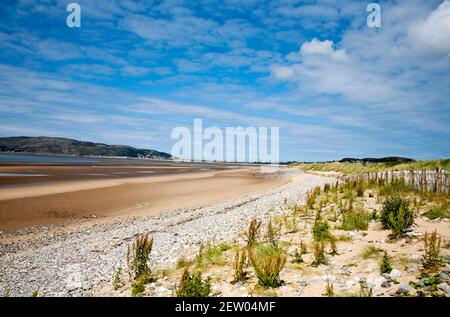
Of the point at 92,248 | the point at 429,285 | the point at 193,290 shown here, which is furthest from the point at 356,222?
the point at 92,248

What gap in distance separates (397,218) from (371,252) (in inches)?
114

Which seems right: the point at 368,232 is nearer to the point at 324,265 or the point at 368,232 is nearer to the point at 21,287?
the point at 324,265

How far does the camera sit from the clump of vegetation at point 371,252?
7133mm

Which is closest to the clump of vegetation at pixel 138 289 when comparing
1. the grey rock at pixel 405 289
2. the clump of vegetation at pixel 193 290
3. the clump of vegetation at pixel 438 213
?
the clump of vegetation at pixel 193 290

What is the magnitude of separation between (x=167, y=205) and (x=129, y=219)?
503cm

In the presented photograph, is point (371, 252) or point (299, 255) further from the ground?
point (371, 252)

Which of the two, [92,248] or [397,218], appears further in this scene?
[92,248]

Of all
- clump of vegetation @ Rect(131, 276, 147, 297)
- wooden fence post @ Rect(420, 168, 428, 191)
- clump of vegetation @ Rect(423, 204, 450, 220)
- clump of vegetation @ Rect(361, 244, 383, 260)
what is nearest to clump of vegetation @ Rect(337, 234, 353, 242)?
clump of vegetation @ Rect(361, 244, 383, 260)

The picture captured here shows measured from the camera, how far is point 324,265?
705 centimetres

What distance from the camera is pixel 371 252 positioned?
731 cm

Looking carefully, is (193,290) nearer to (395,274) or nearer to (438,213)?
(395,274)

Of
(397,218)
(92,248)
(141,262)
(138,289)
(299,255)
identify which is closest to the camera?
(138,289)

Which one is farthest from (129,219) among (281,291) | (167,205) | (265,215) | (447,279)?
(447,279)

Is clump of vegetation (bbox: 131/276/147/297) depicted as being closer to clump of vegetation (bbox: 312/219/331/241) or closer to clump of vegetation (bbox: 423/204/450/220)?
clump of vegetation (bbox: 312/219/331/241)
